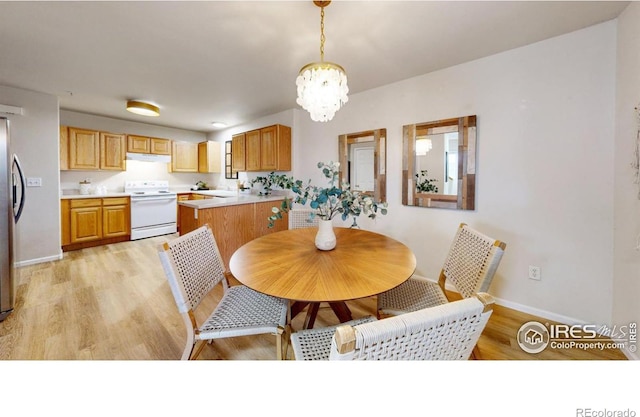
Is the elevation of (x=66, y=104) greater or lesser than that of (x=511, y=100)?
greater

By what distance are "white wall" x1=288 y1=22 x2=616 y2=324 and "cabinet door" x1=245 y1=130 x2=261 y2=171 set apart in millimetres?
2482

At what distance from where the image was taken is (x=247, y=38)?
1.86m

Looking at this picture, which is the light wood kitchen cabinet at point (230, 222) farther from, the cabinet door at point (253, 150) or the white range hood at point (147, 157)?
the white range hood at point (147, 157)

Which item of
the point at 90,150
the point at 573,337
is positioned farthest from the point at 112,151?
the point at 573,337

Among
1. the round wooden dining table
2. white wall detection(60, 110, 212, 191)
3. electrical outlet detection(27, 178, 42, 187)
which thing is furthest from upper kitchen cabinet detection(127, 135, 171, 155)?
the round wooden dining table

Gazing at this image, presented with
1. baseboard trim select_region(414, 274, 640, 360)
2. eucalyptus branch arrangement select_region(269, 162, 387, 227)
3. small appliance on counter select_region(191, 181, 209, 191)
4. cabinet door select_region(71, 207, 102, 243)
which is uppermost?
small appliance on counter select_region(191, 181, 209, 191)

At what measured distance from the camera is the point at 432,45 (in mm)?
1946

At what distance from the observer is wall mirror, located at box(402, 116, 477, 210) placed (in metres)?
2.21

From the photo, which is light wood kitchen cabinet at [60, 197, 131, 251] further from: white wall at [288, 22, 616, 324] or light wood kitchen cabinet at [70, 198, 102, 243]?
white wall at [288, 22, 616, 324]

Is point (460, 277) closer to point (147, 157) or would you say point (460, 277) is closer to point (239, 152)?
point (239, 152)

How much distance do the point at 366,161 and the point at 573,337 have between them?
2286 mm
